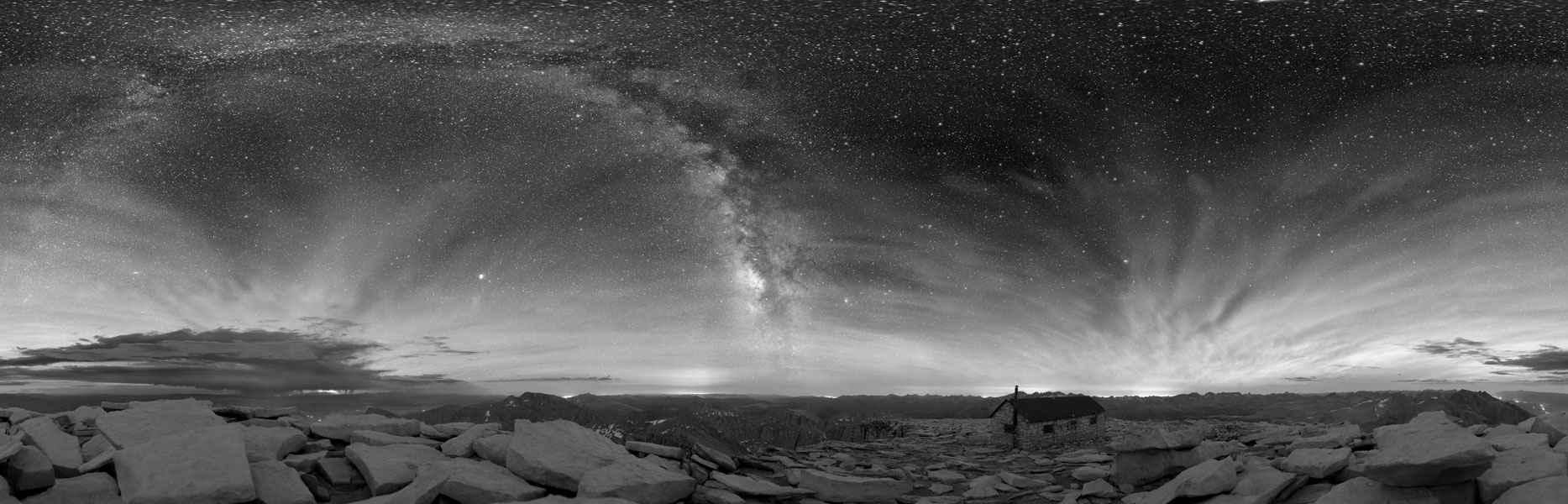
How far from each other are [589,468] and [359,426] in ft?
16.7

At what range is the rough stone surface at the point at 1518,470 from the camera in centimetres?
827

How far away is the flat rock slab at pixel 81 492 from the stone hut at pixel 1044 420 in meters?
29.0

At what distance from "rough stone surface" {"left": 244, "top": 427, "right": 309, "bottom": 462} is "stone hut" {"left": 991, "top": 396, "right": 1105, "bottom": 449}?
26.7m

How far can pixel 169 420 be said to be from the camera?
1138 centimetres

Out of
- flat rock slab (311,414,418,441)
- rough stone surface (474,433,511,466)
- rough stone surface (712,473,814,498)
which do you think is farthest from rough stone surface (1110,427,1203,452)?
flat rock slab (311,414,418,441)

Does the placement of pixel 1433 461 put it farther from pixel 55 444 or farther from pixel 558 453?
pixel 55 444

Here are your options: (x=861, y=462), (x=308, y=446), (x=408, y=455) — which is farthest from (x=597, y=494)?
(x=861, y=462)

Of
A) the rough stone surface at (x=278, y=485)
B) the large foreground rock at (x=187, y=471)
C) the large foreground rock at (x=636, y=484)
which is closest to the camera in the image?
the large foreground rock at (x=187, y=471)

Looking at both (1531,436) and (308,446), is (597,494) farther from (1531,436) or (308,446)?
(1531,436)

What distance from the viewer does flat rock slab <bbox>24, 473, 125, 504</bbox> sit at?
26.0 ft

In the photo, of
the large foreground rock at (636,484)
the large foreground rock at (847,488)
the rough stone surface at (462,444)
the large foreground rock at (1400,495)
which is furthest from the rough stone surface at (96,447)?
the large foreground rock at (1400,495)

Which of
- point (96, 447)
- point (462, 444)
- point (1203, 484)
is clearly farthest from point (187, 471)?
point (1203, 484)

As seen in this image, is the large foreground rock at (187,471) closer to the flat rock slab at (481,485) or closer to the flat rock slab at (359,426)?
the flat rock slab at (481,485)

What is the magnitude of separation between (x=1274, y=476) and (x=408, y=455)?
12842mm
